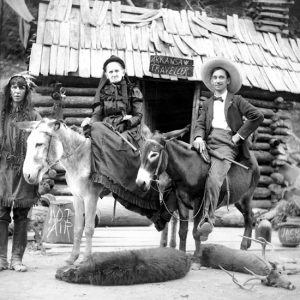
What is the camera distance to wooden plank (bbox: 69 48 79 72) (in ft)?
32.6

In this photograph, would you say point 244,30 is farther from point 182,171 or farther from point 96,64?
point 182,171

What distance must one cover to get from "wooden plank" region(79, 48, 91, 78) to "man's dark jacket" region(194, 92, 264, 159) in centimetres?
401

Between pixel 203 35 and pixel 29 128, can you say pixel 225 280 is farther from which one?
pixel 203 35

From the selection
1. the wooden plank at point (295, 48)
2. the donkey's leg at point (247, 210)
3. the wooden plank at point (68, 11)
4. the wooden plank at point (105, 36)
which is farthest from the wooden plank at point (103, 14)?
the donkey's leg at point (247, 210)

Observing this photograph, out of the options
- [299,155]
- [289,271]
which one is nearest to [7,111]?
[289,271]

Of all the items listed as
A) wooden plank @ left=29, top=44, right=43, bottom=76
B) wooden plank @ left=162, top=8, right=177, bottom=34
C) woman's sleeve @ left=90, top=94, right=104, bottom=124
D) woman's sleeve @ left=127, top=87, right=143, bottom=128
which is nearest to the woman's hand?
woman's sleeve @ left=127, top=87, right=143, bottom=128

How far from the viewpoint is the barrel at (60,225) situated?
7.67 metres

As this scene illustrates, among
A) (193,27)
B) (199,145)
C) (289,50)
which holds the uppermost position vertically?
(193,27)

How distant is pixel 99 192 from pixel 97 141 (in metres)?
0.62

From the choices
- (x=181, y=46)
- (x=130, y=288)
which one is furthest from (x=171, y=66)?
(x=130, y=288)

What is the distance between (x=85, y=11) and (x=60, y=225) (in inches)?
227

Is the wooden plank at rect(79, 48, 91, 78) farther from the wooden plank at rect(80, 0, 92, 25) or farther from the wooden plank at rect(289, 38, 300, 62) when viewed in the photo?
the wooden plank at rect(289, 38, 300, 62)

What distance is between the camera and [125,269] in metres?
5.17

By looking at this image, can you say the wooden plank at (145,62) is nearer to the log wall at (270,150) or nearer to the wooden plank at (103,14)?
the wooden plank at (103,14)
